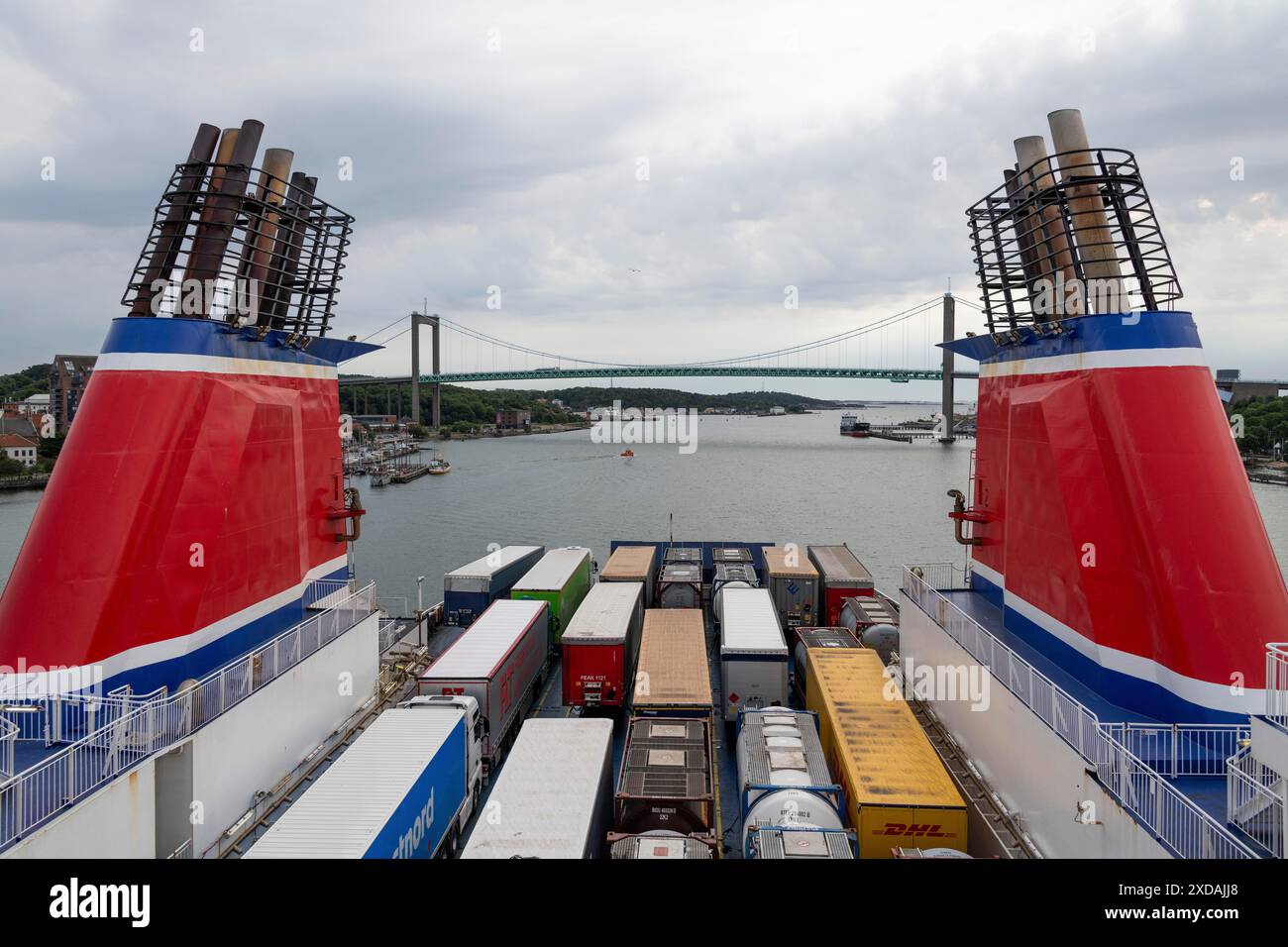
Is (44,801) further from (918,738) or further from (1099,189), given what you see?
(1099,189)

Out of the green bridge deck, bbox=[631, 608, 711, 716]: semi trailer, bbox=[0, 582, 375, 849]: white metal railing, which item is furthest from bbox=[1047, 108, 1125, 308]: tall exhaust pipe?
the green bridge deck

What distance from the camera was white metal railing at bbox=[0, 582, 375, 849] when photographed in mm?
7871

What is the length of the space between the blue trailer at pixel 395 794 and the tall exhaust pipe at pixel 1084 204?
1188 cm

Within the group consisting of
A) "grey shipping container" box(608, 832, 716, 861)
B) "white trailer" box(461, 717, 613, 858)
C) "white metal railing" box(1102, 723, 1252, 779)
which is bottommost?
"grey shipping container" box(608, 832, 716, 861)

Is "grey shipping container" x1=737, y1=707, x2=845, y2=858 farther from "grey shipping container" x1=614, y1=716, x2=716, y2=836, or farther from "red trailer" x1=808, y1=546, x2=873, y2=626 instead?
"red trailer" x1=808, y1=546, x2=873, y2=626

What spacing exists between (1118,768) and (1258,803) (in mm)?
1196

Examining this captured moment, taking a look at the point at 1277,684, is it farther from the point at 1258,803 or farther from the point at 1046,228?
the point at 1046,228

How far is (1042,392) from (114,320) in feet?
44.9

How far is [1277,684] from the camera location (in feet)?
28.3

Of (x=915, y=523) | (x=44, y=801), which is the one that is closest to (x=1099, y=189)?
(x=44, y=801)

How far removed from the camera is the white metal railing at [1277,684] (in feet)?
28.1

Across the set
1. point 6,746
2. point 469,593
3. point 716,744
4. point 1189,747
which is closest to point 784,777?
point 716,744

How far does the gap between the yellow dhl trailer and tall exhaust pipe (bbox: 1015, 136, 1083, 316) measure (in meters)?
7.17

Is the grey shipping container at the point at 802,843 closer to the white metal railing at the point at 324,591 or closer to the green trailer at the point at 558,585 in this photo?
the white metal railing at the point at 324,591
